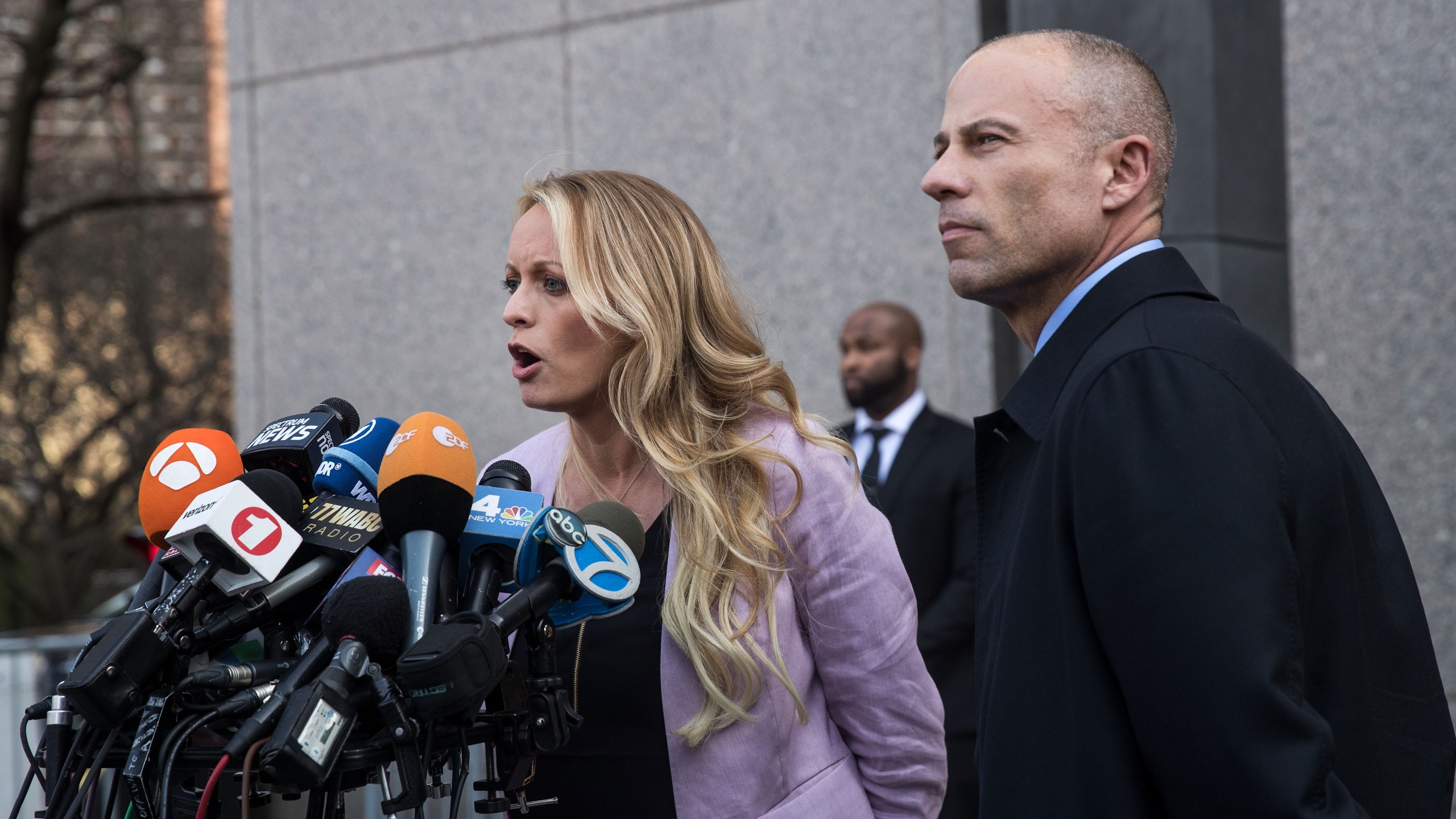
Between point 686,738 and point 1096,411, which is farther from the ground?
point 1096,411

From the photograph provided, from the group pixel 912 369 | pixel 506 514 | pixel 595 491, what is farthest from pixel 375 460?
pixel 912 369

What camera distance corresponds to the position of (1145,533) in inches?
53.5

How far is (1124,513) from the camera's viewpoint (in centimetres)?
138

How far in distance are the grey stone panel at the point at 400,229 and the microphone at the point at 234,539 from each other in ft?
13.5

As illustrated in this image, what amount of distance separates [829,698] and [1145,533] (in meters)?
1.02

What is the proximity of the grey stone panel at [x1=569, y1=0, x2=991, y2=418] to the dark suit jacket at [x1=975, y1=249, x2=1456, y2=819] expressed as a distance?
352cm

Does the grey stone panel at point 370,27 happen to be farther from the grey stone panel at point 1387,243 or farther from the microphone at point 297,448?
the microphone at point 297,448

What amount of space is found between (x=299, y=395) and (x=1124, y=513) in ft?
18.5

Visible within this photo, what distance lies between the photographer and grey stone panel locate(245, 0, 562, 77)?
6.02 meters

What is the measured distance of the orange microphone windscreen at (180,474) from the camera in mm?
1755

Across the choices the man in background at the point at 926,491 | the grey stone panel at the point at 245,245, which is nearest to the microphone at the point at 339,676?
the man in background at the point at 926,491

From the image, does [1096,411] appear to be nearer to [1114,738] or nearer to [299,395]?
[1114,738]

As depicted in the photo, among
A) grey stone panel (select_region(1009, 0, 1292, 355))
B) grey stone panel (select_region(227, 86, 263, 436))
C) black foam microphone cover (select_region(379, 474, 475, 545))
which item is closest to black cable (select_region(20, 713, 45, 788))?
black foam microphone cover (select_region(379, 474, 475, 545))

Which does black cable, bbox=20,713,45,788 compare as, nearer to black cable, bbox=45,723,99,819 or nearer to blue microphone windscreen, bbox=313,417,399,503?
black cable, bbox=45,723,99,819
